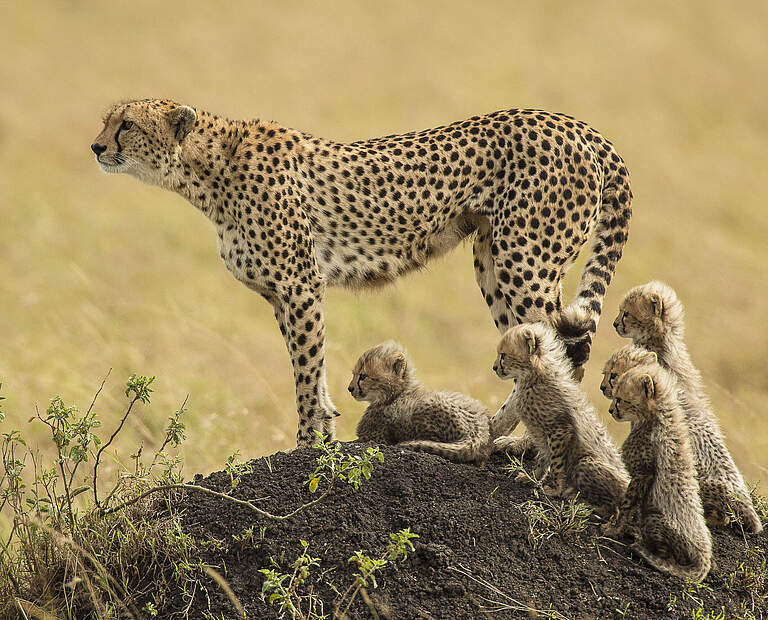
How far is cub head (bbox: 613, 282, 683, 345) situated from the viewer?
4.28 metres

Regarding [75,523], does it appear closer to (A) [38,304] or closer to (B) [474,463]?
(B) [474,463]

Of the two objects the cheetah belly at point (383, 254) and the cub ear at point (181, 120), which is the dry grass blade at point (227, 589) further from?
the cub ear at point (181, 120)

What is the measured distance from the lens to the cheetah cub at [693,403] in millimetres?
4078

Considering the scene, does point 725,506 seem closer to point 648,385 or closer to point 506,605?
point 648,385

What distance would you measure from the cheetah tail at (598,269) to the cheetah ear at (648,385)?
2.66ft

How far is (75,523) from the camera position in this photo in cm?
364

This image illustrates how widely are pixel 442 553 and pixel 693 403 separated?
50.4 inches

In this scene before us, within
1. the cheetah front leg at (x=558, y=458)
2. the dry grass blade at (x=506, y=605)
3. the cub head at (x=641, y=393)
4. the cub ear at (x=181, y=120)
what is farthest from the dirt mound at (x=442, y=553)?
the cub ear at (x=181, y=120)

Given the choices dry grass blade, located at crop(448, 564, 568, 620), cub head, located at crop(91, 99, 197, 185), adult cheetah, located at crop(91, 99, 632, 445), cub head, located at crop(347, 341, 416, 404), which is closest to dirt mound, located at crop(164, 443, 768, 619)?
dry grass blade, located at crop(448, 564, 568, 620)

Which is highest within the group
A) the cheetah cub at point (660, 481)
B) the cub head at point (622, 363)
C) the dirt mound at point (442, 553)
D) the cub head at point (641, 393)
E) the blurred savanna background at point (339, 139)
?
the blurred savanna background at point (339, 139)

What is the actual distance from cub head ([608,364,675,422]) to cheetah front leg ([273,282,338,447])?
1640 mm

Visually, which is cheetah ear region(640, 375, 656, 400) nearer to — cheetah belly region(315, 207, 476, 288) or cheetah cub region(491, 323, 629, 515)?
cheetah cub region(491, 323, 629, 515)

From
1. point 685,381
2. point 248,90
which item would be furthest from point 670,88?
point 685,381

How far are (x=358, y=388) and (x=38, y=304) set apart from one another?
546cm
